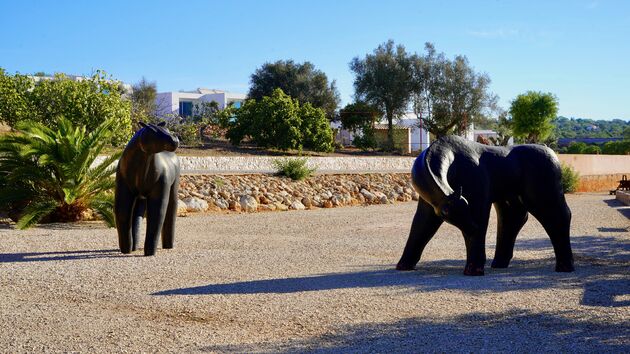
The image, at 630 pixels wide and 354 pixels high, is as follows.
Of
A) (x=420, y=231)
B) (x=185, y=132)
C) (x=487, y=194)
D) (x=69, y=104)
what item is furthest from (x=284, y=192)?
(x=487, y=194)

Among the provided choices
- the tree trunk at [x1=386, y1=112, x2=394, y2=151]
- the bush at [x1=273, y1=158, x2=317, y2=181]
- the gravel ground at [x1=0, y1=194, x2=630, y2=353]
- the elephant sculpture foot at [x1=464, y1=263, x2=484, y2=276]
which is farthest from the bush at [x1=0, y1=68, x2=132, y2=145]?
the tree trunk at [x1=386, y1=112, x2=394, y2=151]

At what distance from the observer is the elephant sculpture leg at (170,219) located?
37.3 ft

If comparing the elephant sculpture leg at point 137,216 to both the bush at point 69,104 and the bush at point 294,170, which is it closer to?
the bush at point 69,104

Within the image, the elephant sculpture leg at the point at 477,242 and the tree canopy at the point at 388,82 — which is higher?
the tree canopy at the point at 388,82

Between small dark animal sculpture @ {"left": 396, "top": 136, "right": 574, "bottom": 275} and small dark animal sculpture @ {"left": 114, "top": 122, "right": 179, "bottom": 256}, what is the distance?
3543 mm

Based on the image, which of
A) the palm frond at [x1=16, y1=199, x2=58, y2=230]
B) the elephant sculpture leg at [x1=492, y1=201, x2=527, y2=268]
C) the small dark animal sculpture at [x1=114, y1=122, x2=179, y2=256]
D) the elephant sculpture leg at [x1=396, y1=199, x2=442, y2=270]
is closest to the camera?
the elephant sculpture leg at [x1=396, y1=199, x2=442, y2=270]

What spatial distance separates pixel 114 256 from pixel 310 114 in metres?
23.3

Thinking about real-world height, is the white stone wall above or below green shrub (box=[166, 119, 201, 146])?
below

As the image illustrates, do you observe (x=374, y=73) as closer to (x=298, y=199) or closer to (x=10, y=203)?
(x=298, y=199)

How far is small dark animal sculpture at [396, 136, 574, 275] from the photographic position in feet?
28.2

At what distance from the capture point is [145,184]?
10.4m

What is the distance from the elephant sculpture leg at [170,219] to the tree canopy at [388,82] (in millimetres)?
33458

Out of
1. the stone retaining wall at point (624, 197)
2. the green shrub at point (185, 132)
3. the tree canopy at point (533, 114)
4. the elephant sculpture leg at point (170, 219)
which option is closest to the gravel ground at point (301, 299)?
the elephant sculpture leg at point (170, 219)

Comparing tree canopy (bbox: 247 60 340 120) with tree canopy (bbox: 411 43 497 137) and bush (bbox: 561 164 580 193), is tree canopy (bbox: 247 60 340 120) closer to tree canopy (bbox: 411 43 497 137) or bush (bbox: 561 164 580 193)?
tree canopy (bbox: 411 43 497 137)
